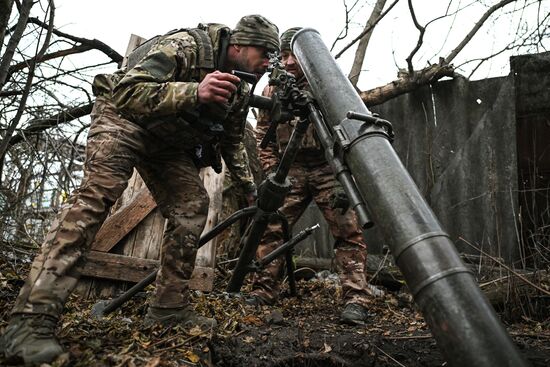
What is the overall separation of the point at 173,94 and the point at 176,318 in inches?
53.3

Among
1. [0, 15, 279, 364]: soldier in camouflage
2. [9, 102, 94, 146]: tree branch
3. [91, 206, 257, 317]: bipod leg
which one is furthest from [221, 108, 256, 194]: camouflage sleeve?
[9, 102, 94, 146]: tree branch

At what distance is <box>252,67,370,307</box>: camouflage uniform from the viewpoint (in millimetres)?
3690

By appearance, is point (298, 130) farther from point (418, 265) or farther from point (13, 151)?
point (13, 151)

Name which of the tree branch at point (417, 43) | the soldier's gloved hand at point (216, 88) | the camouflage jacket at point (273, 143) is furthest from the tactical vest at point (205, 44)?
the tree branch at point (417, 43)

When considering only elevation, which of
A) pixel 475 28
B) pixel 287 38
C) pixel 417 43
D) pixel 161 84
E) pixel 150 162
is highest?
pixel 475 28

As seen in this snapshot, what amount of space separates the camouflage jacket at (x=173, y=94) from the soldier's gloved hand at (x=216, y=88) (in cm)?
4

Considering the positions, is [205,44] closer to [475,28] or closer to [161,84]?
[161,84]

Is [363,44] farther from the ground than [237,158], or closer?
farther from the ground

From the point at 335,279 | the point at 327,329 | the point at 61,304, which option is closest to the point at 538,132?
the point at 335,279

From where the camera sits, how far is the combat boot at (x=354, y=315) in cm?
328

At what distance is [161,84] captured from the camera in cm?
234

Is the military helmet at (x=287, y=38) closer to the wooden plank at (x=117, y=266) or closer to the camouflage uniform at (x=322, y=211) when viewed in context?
the camouflage uniform at (x=322, y=211)

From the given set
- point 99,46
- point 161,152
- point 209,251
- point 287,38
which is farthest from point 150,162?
point 99,46

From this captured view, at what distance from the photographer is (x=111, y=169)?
7.98 feet
